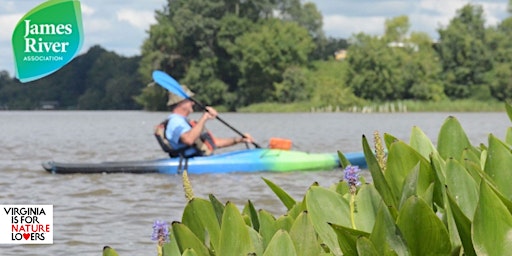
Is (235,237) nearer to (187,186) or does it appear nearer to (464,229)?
(187,186)

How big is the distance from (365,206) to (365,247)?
0.89 feet

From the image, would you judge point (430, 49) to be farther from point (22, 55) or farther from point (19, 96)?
point (22, 55)

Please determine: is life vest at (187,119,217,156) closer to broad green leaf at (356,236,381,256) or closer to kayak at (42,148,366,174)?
kayak at (42,148,366,174)

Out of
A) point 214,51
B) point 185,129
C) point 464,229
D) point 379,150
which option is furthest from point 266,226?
point 214,51

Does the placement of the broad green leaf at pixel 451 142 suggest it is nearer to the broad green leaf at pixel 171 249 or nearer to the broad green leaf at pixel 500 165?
the broad green leaf at pixel 500 165

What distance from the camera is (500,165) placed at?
2.66 m

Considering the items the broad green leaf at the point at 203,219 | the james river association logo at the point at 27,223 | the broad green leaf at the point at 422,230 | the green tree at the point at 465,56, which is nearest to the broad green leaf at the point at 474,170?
the broad green leaf at the point at 422,230

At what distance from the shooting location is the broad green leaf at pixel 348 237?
220 centimetres

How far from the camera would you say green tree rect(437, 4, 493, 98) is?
216 ft

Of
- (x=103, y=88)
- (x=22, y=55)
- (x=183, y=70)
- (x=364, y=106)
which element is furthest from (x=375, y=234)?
(x=103, y=88)

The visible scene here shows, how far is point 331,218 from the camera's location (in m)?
2.44

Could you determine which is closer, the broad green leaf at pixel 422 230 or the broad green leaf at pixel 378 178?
the broad green leaf at pixel 422 230

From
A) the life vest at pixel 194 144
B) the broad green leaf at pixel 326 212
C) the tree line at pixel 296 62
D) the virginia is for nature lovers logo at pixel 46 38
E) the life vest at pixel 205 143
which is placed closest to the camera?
the broad green leaf at pixel 326 212

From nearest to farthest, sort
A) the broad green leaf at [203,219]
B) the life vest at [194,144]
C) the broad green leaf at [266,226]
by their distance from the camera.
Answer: the broad green leaf at [203,219], the broad green leaf at [266,226], the life vest at [194,144]
